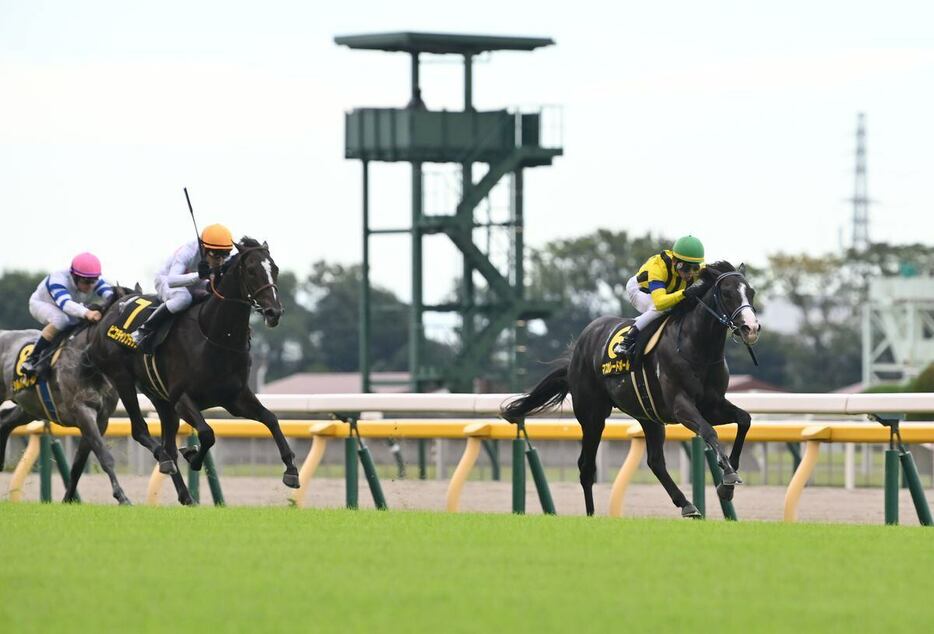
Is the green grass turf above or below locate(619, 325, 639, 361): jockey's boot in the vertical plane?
below

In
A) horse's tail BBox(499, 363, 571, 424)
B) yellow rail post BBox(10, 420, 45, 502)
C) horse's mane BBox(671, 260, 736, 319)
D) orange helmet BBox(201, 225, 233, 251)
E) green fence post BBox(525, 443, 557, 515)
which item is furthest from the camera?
yellow rail post BBox(10, 420, 45, 502)

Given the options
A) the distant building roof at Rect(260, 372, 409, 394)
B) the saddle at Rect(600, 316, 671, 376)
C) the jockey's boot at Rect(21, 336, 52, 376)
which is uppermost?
the saddle at Rect(600, 316, 671, 376)

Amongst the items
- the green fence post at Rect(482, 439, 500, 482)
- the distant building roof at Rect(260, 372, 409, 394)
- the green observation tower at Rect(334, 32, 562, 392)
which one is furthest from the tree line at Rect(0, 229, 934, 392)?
the green fence post at Rect(482, 439, 500, 482)

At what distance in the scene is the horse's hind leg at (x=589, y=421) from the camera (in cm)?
1085

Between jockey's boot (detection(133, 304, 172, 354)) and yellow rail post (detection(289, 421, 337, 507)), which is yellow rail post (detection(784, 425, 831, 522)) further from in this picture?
jockey's boot (detection(133, 304, 172, 354))

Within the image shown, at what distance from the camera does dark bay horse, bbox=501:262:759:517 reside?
382 inches

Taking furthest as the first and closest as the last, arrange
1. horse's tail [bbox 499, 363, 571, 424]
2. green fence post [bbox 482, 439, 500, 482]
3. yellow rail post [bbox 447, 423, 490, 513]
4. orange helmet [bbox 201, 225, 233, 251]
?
1. green fence post [bbox 482, 439, 500, 482]
2. yellow rail post [bbox 447, 423, 490, 513]
3. horse's tail [bbox 499, 363, 571, 424]
4. orange helmet [bbox 201, 225, 233, 251]

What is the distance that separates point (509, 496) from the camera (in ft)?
47.8

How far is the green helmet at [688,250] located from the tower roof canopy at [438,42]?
2160 centimetres

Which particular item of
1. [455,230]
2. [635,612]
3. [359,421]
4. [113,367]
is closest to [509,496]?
[359,421]

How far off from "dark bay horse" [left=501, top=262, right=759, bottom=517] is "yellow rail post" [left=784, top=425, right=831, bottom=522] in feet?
1.77

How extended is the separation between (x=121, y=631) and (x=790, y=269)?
62.5 m

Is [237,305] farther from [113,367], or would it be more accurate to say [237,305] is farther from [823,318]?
[823,318]

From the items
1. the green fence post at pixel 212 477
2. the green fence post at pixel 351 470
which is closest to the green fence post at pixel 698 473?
the green fence post at pixel 351 470
